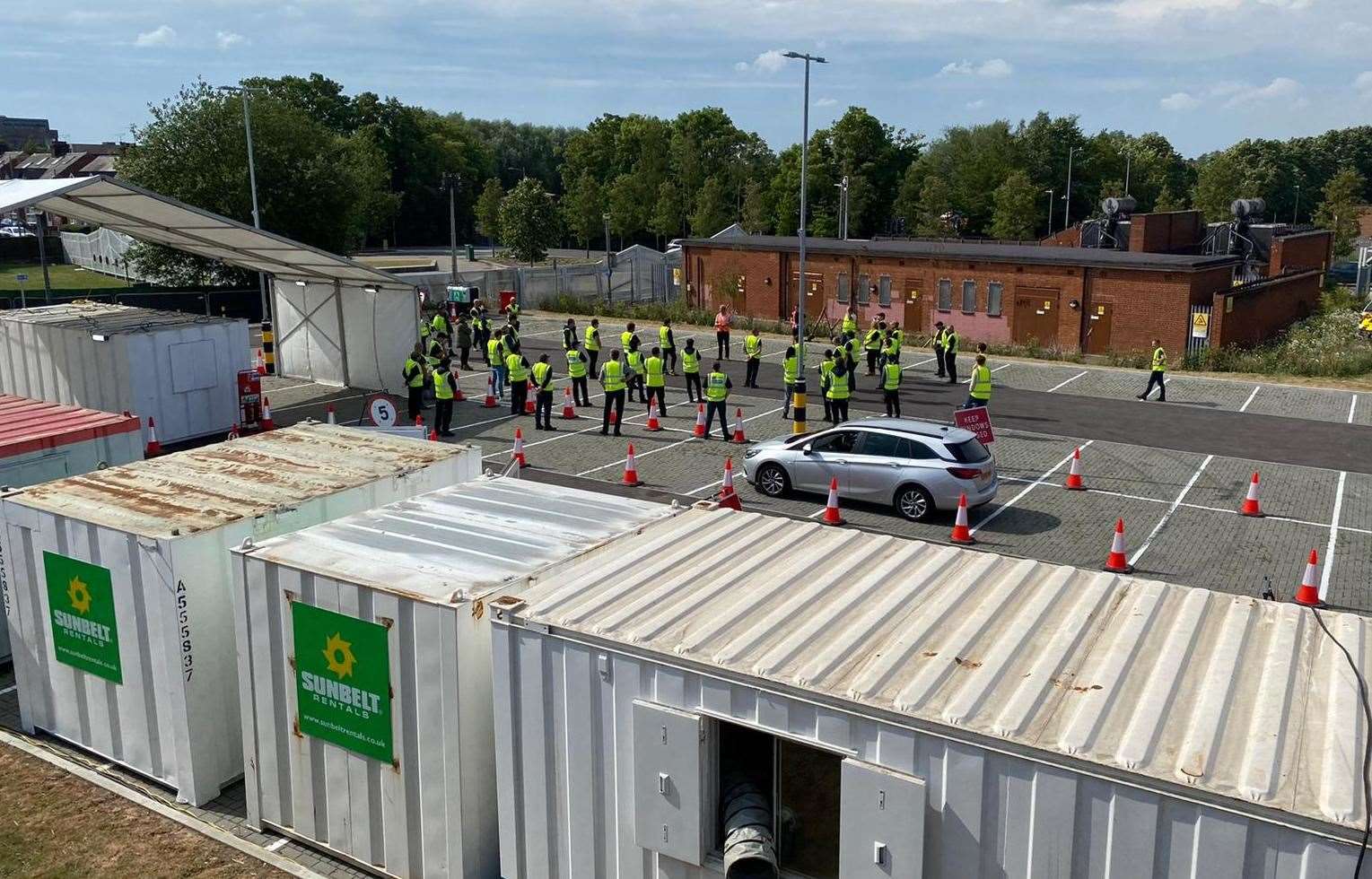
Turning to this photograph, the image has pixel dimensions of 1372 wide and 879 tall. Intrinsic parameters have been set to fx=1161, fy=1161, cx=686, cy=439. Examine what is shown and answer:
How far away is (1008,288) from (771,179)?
50.2 meters

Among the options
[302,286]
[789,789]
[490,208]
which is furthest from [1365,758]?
[490,208]

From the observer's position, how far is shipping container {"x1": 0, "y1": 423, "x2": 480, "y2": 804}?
9.24 meters

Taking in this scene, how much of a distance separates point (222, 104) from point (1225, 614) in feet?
139

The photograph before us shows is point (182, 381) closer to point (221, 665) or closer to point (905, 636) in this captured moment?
point (221, 665)

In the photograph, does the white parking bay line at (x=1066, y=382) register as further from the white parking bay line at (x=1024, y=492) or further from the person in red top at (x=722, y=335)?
the person in red top at (x=722, y=335)

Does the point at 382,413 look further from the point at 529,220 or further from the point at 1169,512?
the point at 529,220

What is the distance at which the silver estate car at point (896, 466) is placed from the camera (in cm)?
1702

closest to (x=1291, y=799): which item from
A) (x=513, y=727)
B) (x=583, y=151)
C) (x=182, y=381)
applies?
(x=513, y=727)

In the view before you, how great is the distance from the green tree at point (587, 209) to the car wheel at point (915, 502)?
67.3 metres

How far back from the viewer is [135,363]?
2173cm

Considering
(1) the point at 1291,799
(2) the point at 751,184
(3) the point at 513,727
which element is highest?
(2) the point at 751,184

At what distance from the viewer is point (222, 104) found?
138 feet

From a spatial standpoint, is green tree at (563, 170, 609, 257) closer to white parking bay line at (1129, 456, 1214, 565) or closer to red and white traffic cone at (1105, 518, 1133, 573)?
white parking bay line at (1129, 456, 1214, 565)

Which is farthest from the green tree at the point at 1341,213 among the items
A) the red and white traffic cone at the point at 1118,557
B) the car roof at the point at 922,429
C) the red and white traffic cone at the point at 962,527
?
the red and white traffic cone at the point at 1118,557
